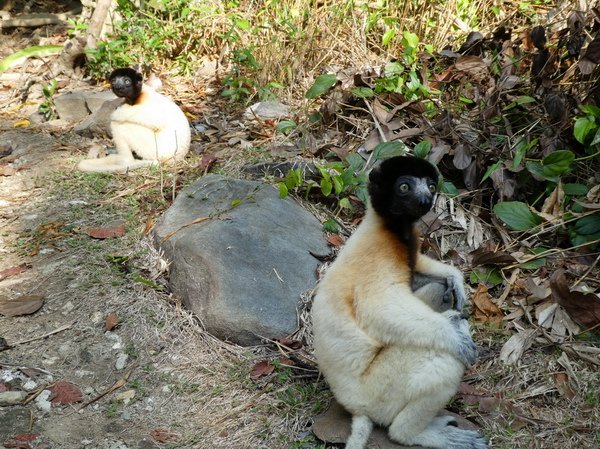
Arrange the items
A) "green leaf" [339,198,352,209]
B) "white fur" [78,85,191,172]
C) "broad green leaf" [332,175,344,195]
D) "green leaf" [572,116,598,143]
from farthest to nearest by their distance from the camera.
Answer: "white fur" [78,85,191,172] < "green leaf" [339,198,352,209] < "broad green leaf" [332,175,344,195] < "green leaf" [572,116,598,143]

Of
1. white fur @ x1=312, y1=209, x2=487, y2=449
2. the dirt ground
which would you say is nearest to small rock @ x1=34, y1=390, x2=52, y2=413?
the dirt ground

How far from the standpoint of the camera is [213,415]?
4.12 metres

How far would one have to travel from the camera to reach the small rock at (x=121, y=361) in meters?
4.48

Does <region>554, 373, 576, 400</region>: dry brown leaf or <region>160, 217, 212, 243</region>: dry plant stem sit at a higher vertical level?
<region>554, 373, 576, 400</region>: dry brown leaf

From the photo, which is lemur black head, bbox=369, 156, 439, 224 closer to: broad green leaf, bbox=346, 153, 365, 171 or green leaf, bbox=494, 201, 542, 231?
green leaf, bbox=494, 201, 542, 231

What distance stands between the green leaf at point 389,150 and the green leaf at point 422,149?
5.3 inches

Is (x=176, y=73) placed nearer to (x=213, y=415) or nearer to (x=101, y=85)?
(x=101, y=85)

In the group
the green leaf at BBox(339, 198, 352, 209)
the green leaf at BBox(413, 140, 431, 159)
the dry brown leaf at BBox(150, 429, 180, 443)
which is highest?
the green leaf at BBox(413, 140, 431, 159)

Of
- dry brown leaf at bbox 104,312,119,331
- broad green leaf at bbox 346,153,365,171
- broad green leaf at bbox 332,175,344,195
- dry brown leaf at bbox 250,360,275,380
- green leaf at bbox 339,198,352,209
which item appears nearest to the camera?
Answer: dry brown leaf at bbox 250,360,275,380

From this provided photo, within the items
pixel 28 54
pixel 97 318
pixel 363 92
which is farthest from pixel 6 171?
pixel 363 92

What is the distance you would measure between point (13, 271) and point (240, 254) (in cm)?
195

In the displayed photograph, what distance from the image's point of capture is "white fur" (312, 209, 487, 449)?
3443 mm

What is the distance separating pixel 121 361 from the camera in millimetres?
4523

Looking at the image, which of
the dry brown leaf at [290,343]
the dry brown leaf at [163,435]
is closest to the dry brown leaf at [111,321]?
the dry brown leaf at [163,435]
